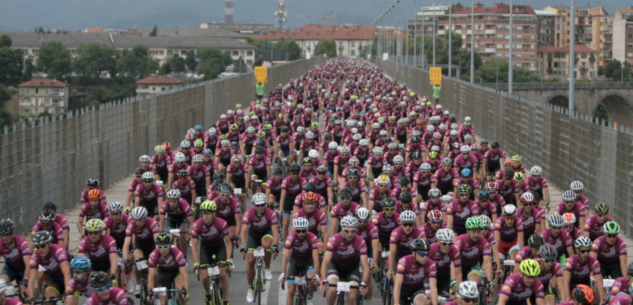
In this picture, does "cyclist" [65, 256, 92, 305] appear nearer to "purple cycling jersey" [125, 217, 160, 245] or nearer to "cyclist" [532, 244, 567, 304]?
"purple cycling jersey" [125, 217, 160, 245]

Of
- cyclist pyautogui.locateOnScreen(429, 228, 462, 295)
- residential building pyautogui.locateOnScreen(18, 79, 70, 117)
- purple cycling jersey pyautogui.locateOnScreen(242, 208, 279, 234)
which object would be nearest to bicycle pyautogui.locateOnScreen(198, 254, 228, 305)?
purple cycling jersey pyautogui.locateOnScreen(242, 208, 279, 234)

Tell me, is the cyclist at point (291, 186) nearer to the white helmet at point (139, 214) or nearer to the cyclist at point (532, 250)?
the white helmet at point (139, 214)

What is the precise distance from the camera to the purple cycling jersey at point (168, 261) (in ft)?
34.7

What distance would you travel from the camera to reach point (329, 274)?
1077cm

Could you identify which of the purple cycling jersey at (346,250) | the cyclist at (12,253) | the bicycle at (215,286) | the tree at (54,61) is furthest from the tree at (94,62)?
the purple cycling jersey at (346,250)

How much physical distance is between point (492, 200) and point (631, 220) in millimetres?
5003

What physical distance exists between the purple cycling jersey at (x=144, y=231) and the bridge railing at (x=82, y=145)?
5.28 m

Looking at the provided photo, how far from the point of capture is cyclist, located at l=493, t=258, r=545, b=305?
31.2 ft

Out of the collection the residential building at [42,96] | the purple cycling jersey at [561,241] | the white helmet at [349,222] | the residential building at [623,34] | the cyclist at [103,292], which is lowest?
the residential building at [42,96]

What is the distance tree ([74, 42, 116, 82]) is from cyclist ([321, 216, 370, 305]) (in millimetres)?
143043

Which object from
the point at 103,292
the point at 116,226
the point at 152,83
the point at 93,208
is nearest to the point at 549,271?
the point at 103,292

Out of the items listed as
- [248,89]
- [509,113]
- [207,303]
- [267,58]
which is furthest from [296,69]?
[207,303]

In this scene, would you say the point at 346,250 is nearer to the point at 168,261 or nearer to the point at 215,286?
the point at 215,286

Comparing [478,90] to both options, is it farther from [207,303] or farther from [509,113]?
[207,303]
